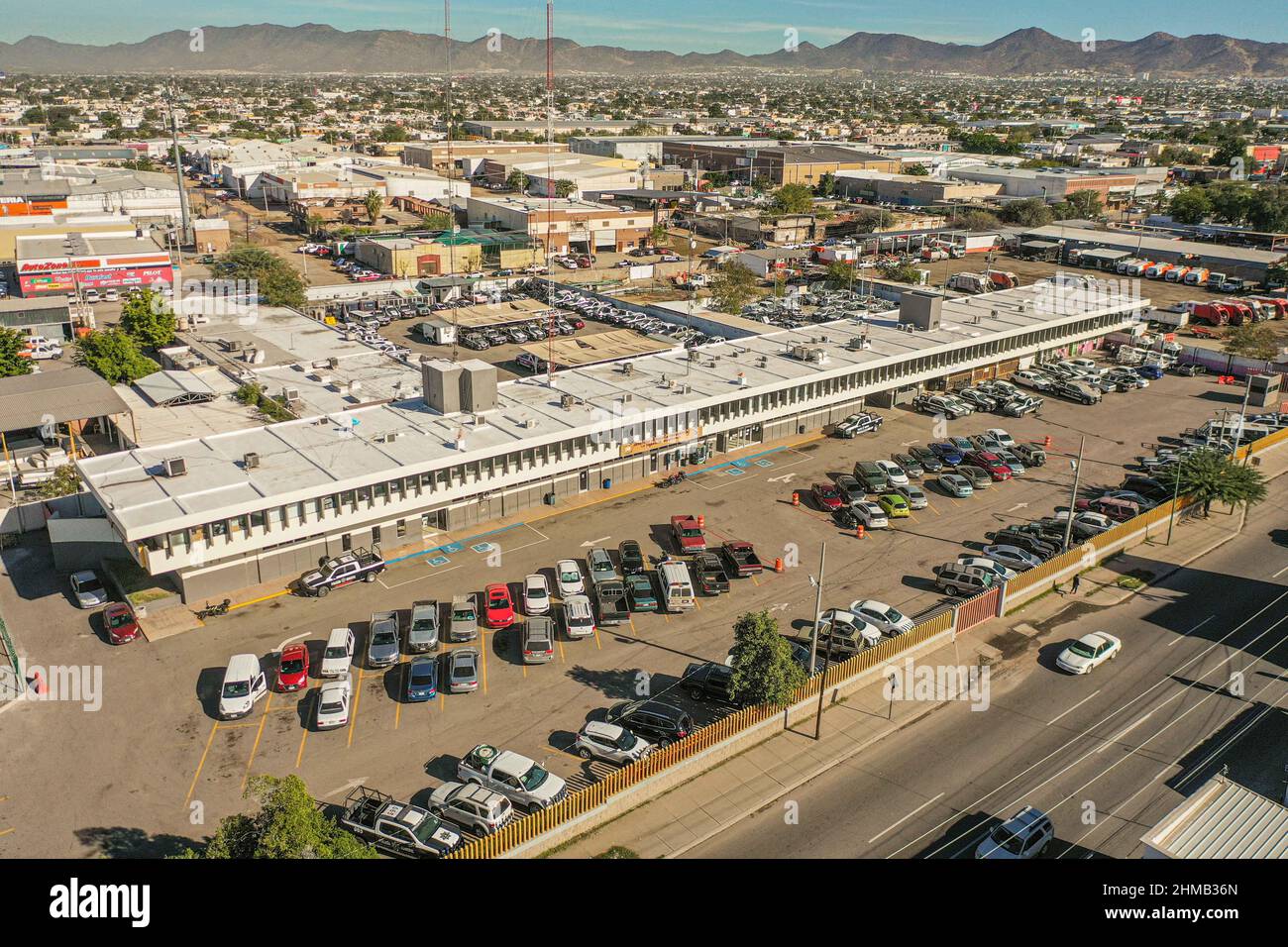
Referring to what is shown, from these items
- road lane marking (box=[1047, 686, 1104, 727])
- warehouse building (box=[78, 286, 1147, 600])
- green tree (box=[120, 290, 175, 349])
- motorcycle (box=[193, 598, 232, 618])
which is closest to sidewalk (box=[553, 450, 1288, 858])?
road lane marking (box=[1047, 686, 1104, 727])

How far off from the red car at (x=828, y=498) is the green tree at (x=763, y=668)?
13.9 meters

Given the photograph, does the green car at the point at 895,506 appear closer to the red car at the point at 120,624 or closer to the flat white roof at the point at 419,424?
the flat white roof at the point at 419,424

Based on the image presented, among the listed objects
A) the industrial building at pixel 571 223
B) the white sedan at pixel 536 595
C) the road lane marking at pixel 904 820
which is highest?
the industrial building at pixel 571 223

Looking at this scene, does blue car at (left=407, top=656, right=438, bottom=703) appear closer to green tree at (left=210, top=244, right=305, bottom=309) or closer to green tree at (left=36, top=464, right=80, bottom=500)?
green tree at (left=36, top=464, right=80, bottom=500)

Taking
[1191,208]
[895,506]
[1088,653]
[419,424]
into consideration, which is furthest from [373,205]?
[1191,208]

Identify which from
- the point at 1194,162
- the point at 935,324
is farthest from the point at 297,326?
the point at 1194,162

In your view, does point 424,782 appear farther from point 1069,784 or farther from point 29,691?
point 1069,784

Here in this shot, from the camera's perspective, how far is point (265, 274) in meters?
62.2

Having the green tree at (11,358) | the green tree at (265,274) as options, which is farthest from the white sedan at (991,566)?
the green tree at (265,274)

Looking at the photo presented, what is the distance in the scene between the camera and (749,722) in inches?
920

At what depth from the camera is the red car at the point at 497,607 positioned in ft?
92.6

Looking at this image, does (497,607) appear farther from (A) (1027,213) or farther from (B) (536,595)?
(A) (1027,213)

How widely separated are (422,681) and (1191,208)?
11036 cm

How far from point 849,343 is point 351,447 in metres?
26.3
